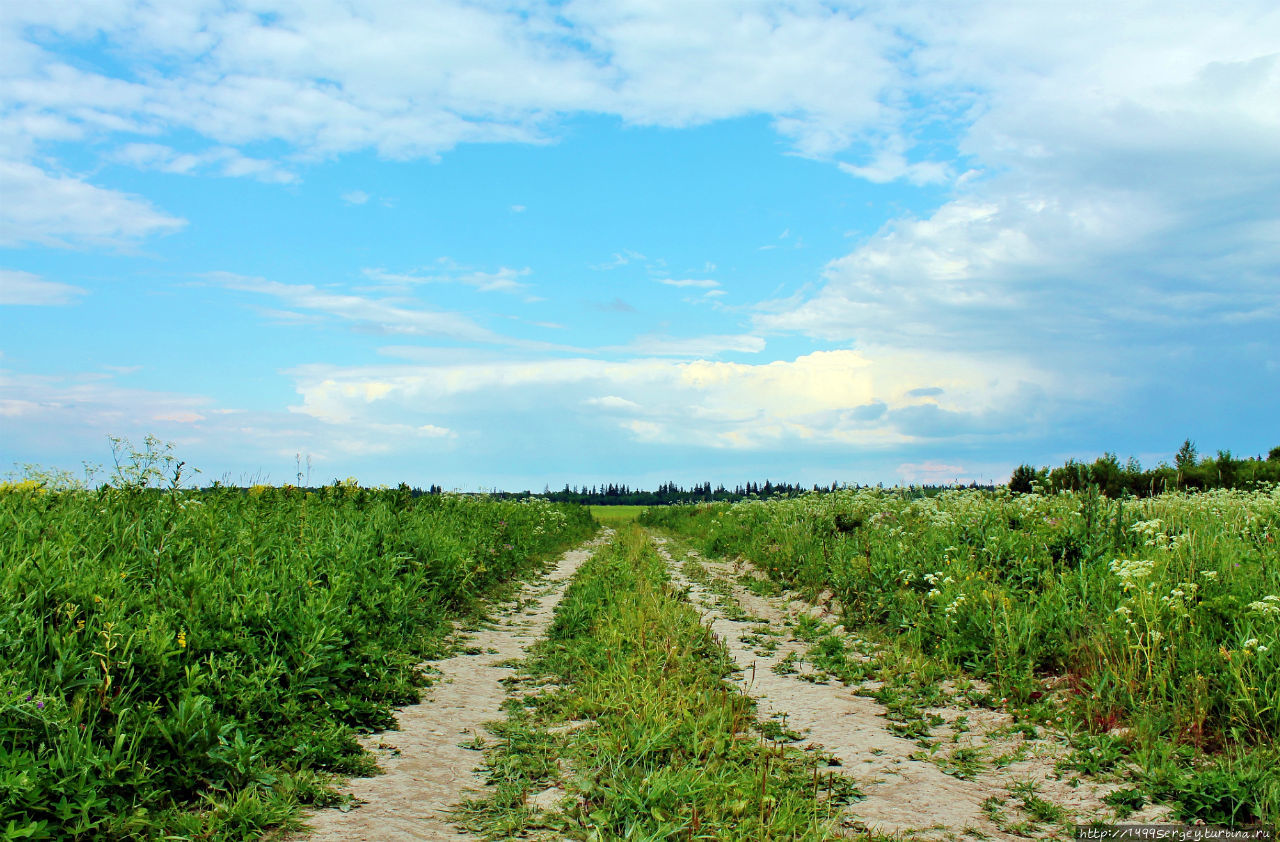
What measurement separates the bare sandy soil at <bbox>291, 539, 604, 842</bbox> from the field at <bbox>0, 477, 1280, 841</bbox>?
33 mm

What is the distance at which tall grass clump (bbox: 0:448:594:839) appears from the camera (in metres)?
3.95

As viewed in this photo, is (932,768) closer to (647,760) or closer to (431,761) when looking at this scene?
(647,760)

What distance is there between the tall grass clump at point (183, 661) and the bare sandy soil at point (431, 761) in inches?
9.7

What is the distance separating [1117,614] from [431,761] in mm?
6174

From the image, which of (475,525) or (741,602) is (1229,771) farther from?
(475,525)

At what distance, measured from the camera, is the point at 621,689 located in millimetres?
5883

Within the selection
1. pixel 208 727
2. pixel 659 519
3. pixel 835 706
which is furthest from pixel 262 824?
pixel 659 519

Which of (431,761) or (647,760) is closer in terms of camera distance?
(647,760)

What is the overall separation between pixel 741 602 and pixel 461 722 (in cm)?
681

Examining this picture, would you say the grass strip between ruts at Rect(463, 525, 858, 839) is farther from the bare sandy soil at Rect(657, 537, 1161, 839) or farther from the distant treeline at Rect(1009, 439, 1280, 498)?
the distant treeline at Rect(1009, 439, 1280, 498)

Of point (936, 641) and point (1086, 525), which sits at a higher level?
point (1086, 525)

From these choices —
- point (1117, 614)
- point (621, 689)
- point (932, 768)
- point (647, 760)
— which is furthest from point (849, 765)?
point (1117, 614)

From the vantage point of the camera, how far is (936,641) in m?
7.85

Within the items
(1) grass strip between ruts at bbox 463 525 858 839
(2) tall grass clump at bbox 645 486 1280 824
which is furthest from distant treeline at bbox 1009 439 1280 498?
(1) grass strip between ruts at bbox 463 525 858 839
